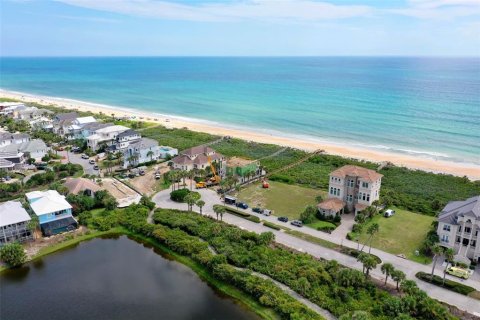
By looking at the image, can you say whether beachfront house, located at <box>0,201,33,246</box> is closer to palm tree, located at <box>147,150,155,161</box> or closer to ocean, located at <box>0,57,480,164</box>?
palm tree, located at <box>147,150,155,161</box>

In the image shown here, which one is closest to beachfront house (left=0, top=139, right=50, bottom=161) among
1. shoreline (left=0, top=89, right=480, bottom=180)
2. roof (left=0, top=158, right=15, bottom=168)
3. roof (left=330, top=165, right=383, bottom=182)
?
roof (left=0, top=158, right=15, bottom=168)

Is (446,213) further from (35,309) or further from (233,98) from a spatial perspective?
(233,98)

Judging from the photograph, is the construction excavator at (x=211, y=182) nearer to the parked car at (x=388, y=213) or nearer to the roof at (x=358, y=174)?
the roof at (x=358, y=174)

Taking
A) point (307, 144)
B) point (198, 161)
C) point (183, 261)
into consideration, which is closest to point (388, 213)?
point (183, 261)

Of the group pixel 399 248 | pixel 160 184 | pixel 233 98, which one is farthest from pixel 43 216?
pixel 233 98

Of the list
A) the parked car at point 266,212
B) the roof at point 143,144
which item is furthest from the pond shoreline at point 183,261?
the roof at point 143,144

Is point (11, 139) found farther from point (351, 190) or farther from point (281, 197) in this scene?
point (351, 190)
